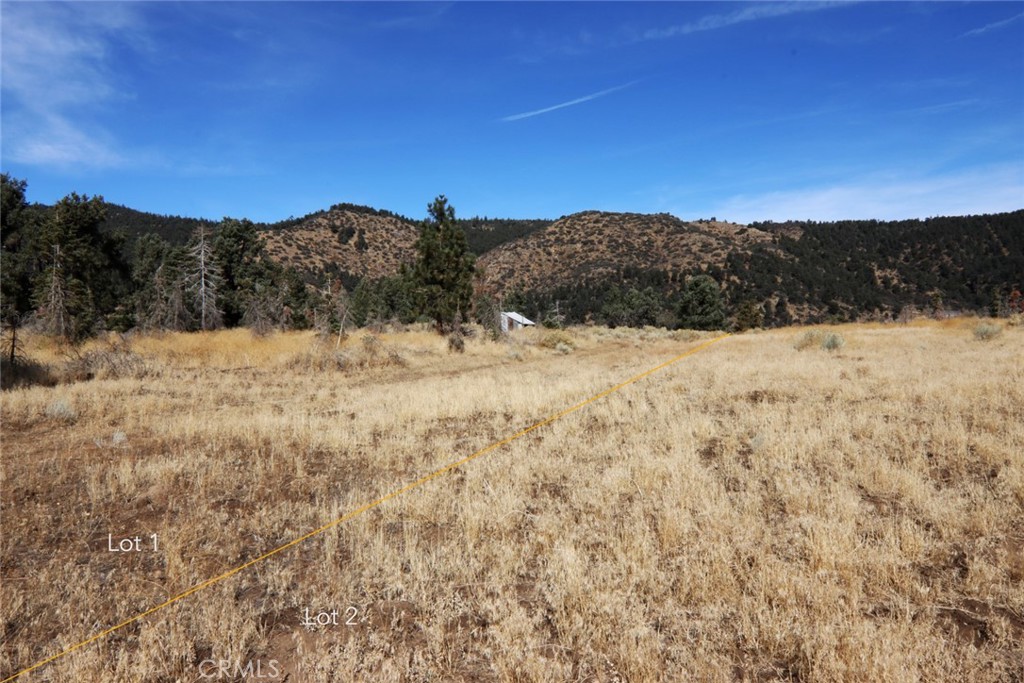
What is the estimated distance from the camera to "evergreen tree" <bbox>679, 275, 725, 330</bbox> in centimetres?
5288

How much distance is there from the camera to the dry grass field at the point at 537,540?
10.4ft

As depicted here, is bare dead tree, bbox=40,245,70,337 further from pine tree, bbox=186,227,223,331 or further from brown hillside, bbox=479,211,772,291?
brown hillside, bbox=479,211,772,291

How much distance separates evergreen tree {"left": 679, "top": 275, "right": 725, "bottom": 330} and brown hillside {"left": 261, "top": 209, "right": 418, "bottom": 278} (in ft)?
162

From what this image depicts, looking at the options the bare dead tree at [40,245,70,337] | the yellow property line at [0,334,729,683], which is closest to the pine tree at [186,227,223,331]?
the bare dead tree at [40,245,70,337]

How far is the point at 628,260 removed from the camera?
8750 centimetres

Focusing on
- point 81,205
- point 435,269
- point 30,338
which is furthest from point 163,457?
point 81,205

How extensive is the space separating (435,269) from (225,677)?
22436mm

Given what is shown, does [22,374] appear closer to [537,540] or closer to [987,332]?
[537,540]

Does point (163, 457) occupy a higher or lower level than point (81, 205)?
lower

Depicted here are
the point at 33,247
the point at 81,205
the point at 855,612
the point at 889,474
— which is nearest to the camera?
the point at 855,612

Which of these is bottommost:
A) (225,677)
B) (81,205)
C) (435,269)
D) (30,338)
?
(225,677)

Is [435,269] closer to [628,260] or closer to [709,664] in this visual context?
[709,664]

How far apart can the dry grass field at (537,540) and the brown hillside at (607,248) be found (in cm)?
7267

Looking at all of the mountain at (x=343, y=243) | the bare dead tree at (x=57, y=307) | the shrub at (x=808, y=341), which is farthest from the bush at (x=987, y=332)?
the mountain at (x=343, y=243)
